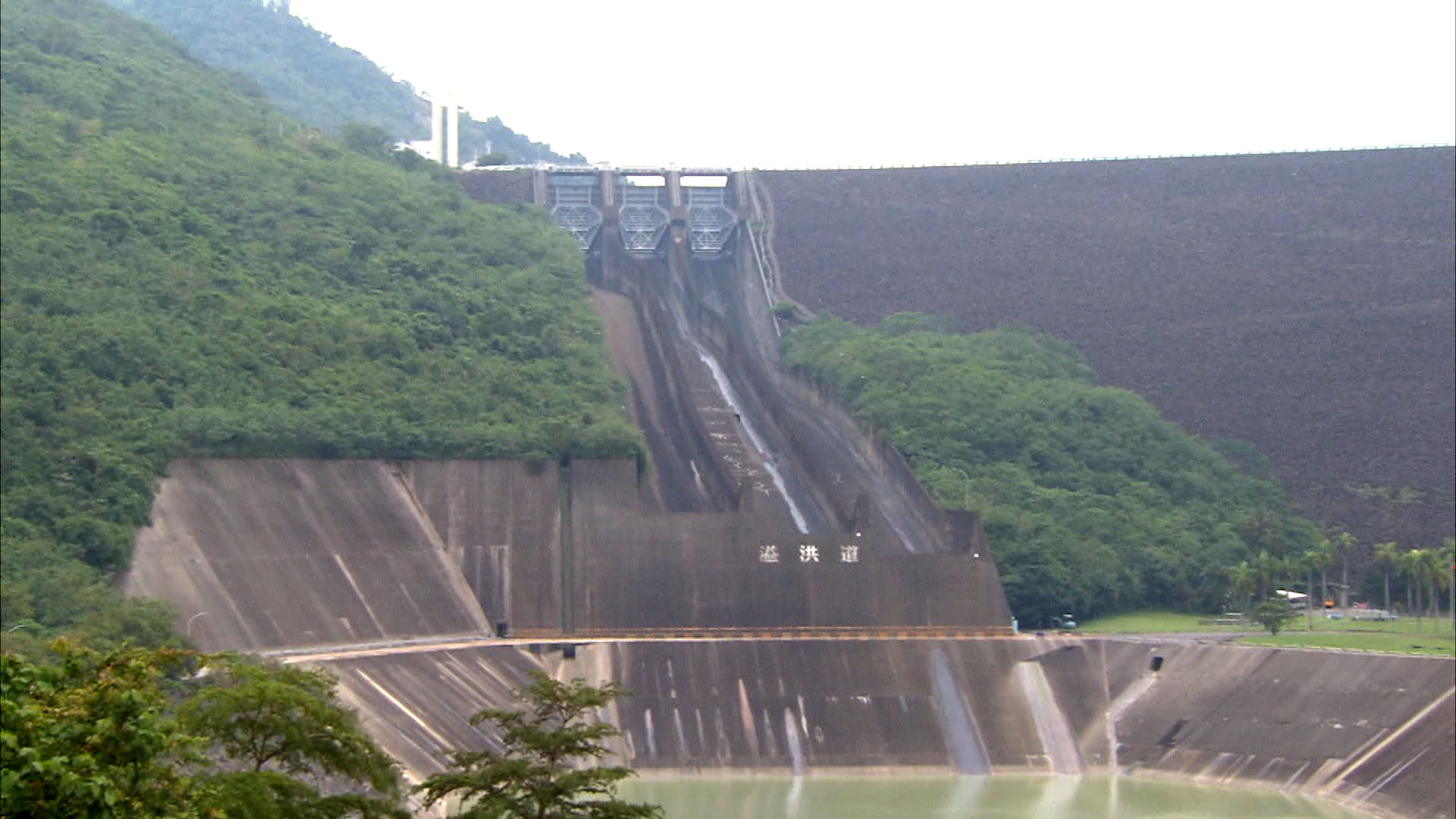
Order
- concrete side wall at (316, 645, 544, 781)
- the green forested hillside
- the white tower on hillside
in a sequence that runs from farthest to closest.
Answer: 1. the white tower on hillside
2. the green forested hillside
3. concrete side wall at (316, 645, 544, 781)

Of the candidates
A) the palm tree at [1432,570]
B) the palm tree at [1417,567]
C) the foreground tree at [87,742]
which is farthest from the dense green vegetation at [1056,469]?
the foreground tree at [87,742]

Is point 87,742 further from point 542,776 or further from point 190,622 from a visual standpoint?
point 190,622

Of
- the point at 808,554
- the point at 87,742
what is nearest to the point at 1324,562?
the point at 808,554

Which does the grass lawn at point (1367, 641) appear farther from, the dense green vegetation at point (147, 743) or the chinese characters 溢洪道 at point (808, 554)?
the dense green vegetation at point (147, 743)

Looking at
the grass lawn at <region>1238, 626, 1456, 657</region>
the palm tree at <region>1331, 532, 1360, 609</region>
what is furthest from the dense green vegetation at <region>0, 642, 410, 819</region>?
the palm tree at <region>1331, 532, 1360, 609</region>

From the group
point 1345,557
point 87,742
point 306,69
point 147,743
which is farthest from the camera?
point 306,69

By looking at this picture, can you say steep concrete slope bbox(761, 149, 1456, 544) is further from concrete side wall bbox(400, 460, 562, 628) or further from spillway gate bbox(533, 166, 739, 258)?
concrete side wall bbox(400, 460, 562, 628)
